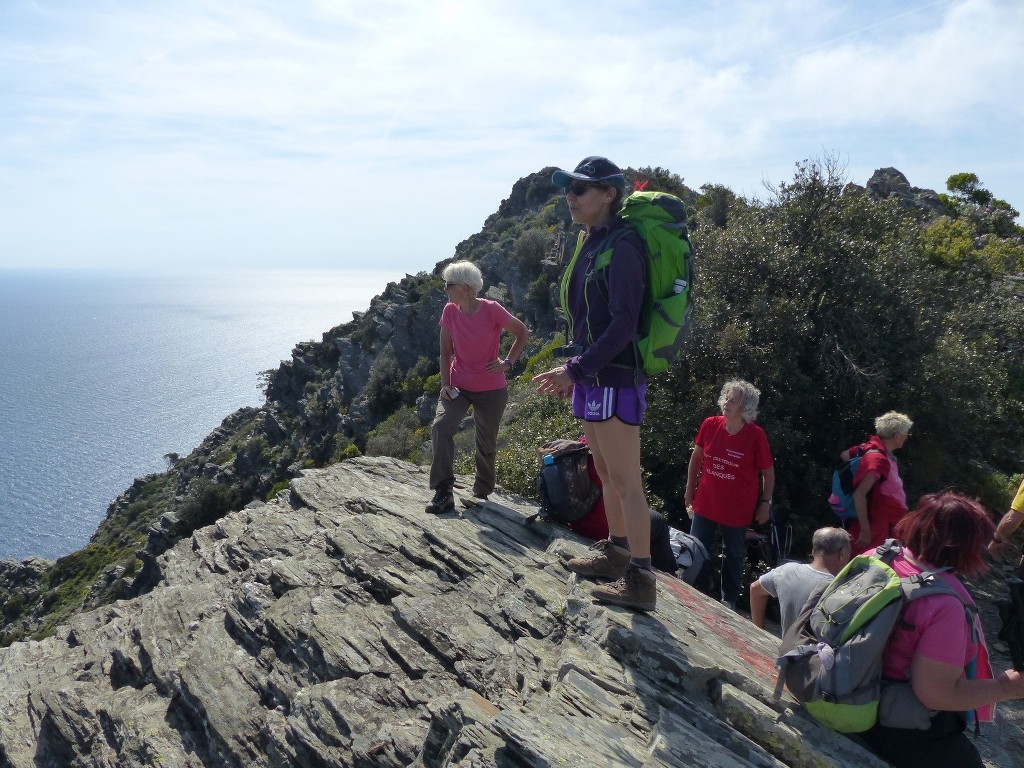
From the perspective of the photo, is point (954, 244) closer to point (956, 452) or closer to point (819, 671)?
point (956, 452)

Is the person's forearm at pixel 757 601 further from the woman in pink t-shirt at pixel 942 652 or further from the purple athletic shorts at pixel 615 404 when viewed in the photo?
the purple athletic shorts at pixel 615 404

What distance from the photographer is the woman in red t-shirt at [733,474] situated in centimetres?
627

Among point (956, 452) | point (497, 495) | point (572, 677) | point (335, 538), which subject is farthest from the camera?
point (956, 452)

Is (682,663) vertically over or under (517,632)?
over

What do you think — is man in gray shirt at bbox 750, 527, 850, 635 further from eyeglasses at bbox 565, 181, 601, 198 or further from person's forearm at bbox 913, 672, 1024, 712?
eyeglasses at bbox 565, 181, 601, 198

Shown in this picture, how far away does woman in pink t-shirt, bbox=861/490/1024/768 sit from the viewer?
9.74ft

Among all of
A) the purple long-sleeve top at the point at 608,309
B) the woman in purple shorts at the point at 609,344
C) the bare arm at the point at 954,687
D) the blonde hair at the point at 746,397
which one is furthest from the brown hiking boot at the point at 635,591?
the blonde hair at the point at 746,397

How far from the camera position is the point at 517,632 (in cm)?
487

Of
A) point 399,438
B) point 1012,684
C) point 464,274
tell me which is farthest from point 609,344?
point 399,438

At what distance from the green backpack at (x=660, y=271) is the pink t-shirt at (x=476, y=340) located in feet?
9.81

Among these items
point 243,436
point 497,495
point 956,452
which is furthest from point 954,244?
point 243,436

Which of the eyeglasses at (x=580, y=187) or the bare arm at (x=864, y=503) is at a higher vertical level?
the eyeglasses at (x=580, y=187)

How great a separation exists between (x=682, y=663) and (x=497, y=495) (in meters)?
4.36

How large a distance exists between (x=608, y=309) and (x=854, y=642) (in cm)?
224
